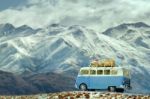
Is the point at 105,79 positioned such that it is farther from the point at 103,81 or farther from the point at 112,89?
the point at 112,89

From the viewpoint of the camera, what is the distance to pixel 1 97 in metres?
45.4

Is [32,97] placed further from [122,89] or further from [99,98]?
[122,89]

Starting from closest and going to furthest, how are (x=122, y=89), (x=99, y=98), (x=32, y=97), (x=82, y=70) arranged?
(x=99, y=98), (x=32, y=97), (x=122, y=89), (x=82, y=70)

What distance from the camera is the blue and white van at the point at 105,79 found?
62.0 m

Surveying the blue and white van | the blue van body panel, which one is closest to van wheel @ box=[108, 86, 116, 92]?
the blue and white van

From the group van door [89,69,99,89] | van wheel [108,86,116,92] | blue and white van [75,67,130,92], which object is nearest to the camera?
van wheel [108,86,116,92]

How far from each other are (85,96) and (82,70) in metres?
28.1

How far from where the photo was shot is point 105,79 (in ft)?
206

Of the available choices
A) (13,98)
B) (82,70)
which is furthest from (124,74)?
(13,98)

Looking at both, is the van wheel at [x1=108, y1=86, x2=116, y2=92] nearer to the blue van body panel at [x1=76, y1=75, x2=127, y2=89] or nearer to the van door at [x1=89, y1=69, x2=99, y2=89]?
the blue van body panel at [x1=76, y1=75, x2=127, y2=89]

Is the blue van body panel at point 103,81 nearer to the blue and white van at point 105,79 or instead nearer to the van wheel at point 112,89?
the blue and white van at point 105,79

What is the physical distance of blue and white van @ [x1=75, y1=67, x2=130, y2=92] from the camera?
204 ft

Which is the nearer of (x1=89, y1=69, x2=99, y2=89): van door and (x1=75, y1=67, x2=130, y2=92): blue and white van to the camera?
(x1=75, y1=67, x2=130, y2=92): blue and white van

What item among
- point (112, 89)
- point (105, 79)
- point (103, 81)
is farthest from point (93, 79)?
point (112, 89)
